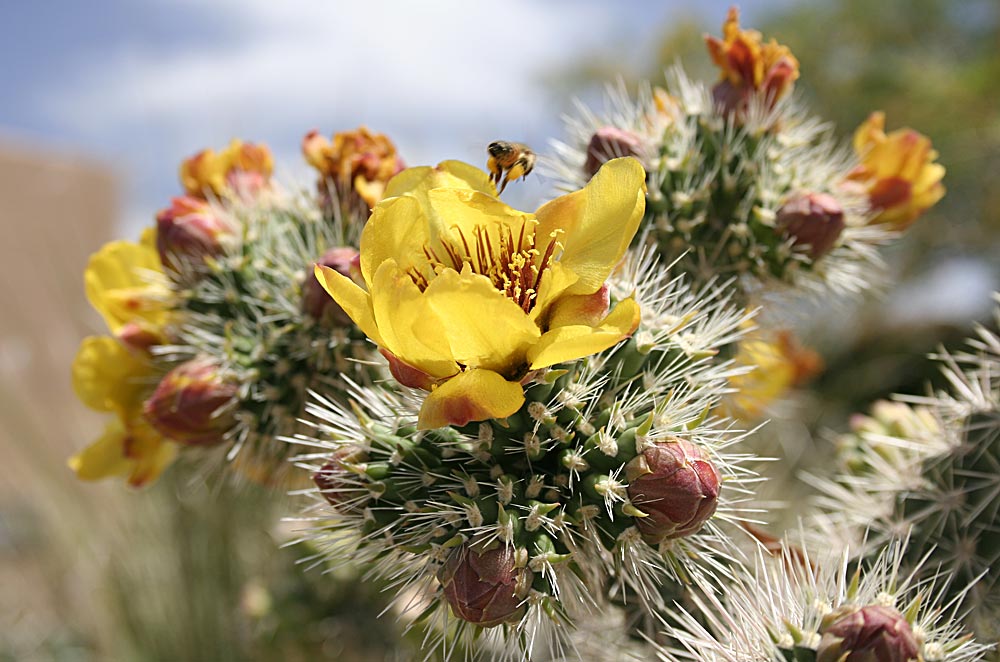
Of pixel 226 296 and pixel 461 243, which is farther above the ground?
pixel 461 243

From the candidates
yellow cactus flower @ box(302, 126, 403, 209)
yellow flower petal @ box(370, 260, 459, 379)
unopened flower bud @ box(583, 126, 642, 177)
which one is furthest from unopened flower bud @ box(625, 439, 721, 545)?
yellow cactus flower @ box(302, 126, 403, 209)

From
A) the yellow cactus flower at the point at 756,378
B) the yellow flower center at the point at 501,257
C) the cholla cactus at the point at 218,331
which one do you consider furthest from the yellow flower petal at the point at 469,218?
the yellow cactus flower at the point at 756,378

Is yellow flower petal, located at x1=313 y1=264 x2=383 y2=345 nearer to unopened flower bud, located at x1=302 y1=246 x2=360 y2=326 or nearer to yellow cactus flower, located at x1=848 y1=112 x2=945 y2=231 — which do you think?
unopened flower bud, located at x1=302 y1=246 x2=360 y2=326

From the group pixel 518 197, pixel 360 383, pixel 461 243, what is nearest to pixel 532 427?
pixel 461 243

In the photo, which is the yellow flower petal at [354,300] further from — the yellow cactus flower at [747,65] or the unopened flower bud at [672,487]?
the yellow cactus flower at [747,65]

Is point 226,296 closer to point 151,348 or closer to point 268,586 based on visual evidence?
point 151,348
